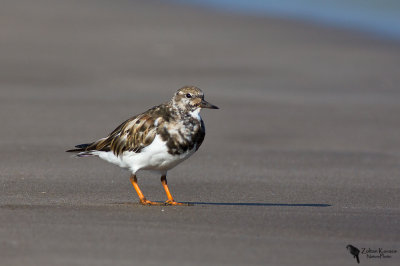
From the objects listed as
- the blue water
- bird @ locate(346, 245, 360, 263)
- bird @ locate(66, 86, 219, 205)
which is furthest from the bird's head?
the blue water

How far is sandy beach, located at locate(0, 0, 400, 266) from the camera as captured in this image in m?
5.22

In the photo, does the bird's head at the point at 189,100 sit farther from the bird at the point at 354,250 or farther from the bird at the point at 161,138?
the bird at the point at 354,250

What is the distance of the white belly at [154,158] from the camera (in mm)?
6391

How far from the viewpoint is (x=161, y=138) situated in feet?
21.0

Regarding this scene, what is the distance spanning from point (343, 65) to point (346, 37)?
1.88 m

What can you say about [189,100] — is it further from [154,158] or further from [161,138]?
[154,158]

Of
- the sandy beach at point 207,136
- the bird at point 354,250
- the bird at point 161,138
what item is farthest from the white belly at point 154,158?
the bird at point 354,250

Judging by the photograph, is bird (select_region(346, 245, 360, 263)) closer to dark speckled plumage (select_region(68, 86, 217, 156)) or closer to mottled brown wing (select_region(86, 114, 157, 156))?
dark speckled plumage (select_region(68, 86, 217, 156))

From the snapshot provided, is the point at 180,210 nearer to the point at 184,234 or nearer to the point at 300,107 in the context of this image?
the point at 184,234

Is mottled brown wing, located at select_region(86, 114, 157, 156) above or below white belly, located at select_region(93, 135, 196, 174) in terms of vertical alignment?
above

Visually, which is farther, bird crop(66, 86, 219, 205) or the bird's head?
the bird's head

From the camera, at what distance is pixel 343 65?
1324 cm

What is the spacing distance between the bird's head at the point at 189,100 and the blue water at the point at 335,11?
9.35 meters

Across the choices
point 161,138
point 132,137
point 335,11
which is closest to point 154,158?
point 161,138
